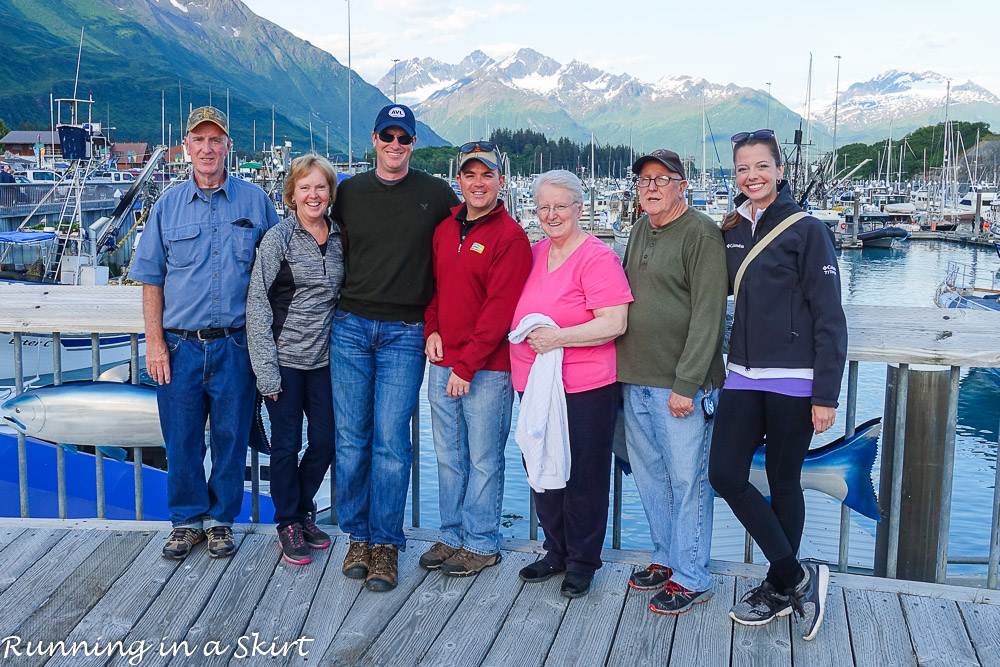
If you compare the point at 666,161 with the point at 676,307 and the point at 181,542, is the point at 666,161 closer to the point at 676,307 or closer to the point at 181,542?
the point at 676,307

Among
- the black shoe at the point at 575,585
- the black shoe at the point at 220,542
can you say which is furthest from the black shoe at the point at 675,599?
the black shoe at the point at 220,542

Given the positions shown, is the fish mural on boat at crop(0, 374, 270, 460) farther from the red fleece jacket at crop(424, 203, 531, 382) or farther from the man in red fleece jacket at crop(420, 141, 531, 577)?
the red fleece jacket at crop(424, 203, 531, 382)

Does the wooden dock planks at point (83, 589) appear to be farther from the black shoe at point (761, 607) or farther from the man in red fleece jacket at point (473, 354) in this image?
the black shoe at point (761, 607)

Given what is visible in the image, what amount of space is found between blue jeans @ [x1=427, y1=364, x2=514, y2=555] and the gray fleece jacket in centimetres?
57

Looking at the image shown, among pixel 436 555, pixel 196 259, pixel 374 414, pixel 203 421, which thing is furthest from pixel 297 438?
pixel 196 259

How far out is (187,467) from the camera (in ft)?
12.7

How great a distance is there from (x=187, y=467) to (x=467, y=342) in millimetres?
1473

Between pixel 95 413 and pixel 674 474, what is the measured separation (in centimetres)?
279

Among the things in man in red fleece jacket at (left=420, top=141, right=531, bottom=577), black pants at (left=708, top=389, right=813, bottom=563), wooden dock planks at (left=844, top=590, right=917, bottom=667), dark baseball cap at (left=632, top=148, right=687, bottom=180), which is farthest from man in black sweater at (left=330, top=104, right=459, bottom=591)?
wooden dock planks at (left=844, top=590, right=917, bottom=667)

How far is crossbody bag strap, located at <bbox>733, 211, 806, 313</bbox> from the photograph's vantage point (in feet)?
10.1

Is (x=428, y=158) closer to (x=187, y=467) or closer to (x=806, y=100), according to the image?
(x=806, y=100)

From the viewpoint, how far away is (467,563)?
371 cm

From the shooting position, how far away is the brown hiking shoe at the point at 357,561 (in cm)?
365

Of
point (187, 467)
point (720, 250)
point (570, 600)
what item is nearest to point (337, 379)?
point (187, 467)
